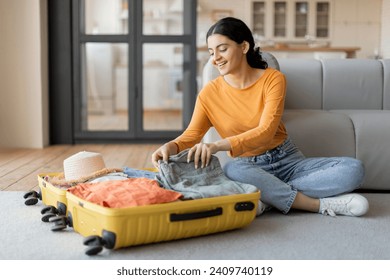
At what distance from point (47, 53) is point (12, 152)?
0.92 meters

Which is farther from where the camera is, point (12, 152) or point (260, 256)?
point (12, 152)

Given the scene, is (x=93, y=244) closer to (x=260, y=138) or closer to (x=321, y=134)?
(x=260, y=138)

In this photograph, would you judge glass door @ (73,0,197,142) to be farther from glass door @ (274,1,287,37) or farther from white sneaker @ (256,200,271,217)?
glass door @ (274,1,287,37)

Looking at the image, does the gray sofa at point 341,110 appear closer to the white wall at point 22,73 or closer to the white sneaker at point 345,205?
the white sneaker at point 345,205

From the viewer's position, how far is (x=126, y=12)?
15.2ft

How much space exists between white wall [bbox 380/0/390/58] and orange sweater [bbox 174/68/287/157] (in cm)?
672

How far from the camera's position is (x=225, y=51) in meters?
2.09

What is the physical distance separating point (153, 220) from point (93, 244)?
185 millimetres

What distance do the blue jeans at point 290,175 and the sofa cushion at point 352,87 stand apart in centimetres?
80

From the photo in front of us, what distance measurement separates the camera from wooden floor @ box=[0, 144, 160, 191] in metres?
2.93

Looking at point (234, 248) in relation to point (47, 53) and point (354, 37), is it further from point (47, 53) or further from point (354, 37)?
point (354, 37)

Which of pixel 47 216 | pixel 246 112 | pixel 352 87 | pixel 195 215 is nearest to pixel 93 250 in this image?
pixel 195 215

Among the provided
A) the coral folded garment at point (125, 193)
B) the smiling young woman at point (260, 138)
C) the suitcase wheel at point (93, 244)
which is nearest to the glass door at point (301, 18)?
the smiling young woman at point (260, 138)
